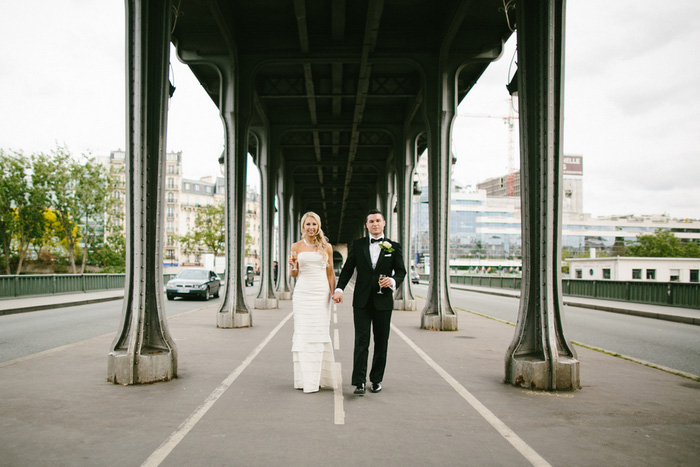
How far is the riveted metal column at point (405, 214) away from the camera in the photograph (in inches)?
802

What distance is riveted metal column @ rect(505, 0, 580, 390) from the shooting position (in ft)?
22.0

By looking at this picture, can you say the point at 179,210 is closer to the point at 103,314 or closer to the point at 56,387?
the point at 103,314

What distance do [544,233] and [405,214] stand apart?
1384 centimetres

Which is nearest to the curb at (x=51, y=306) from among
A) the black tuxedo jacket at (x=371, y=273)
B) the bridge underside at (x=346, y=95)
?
the bridge underside at (x=346, y=95)

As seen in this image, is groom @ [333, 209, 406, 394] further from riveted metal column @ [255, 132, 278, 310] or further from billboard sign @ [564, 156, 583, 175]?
billboard sign @ [564, 156, 583, 175]

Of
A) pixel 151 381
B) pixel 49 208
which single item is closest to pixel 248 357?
pixel 151 381

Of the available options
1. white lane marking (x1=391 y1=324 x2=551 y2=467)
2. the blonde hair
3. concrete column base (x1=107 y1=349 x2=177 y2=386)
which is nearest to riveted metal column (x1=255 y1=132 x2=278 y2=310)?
white lane marking (x1=391 y1=324 x2=551 y2=467)

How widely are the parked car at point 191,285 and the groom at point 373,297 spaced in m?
20.3

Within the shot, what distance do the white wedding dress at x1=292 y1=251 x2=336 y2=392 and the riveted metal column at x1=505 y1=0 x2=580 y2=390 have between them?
248 cm

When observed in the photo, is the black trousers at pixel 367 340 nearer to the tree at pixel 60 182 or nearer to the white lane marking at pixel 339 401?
the white lane marking at pixel 339 401

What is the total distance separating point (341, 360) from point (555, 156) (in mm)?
4665

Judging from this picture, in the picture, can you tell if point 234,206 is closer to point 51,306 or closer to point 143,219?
point 143,219

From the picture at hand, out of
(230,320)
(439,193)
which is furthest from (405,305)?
(230,320)

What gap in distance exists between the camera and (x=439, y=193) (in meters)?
14.0
